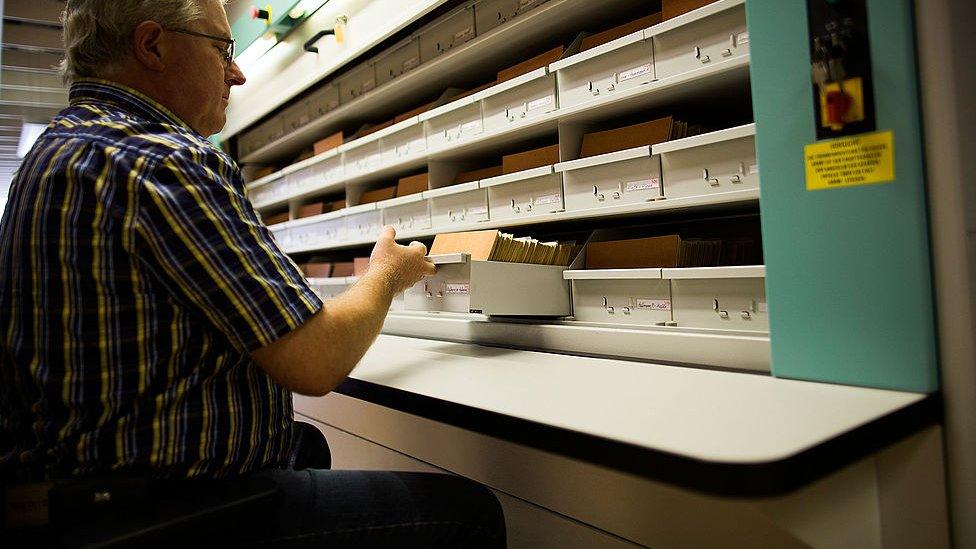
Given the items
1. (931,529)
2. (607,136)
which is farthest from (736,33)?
(931,529)

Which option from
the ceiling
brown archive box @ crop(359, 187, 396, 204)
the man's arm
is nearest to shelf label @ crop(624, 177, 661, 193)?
the man's arm

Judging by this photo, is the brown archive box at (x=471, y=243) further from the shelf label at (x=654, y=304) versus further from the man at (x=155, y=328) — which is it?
the man at (x=155, y=328)

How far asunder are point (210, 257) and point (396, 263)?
0.46 metres

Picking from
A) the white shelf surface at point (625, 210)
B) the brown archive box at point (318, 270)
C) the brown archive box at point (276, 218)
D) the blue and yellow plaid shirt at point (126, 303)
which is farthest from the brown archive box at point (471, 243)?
the brown archive box at point (276, 218)

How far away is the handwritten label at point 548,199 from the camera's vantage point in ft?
5.18

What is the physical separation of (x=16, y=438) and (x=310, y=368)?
1.46 ft

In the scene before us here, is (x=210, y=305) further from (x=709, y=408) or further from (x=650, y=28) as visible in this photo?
(x=650, y=28)

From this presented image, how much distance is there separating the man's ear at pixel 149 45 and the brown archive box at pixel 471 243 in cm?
71

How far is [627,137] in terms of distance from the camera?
4.85 feet

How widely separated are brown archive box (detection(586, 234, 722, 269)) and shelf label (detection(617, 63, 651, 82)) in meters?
0.38

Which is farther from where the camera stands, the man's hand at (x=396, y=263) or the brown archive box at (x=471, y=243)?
the brown archive box at (x=471, y=243)

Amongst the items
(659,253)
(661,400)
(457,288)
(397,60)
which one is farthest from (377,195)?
(661,400)

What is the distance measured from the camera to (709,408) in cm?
83

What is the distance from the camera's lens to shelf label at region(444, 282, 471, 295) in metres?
1.35
